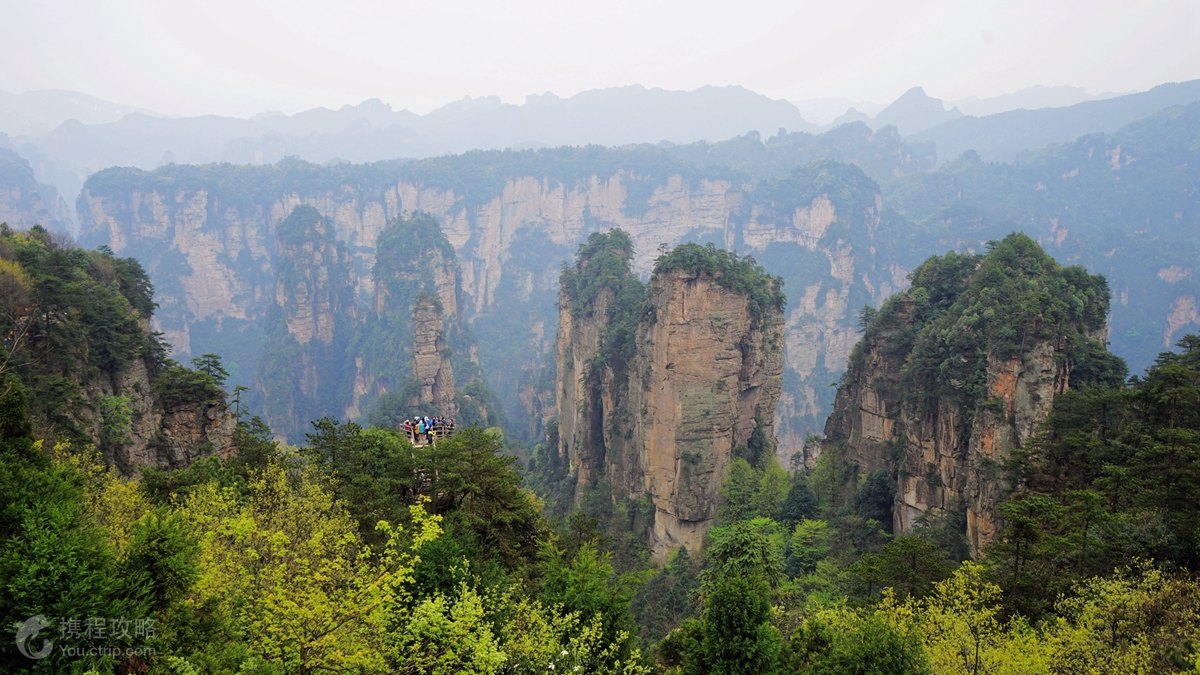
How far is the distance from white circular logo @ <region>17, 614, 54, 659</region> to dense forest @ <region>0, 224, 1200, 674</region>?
0.09ft

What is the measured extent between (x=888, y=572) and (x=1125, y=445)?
9.35m

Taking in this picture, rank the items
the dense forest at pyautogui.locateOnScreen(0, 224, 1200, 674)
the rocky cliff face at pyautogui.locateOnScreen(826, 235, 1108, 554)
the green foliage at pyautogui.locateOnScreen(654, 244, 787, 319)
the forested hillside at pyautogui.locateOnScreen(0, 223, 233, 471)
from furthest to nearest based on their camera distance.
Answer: the green foliage at pyautogui.locateOnScreen(654, 244, 787, 319), the rocky cliff face at pyautogui.locateOnScreen(826, 235, 1108, 554), the forested hillside at pyautogui.locateOnScreen(0, 223, 233, 471), the dense forest at pyautogui.locateOnScreen(0, 224, 1200, 674)

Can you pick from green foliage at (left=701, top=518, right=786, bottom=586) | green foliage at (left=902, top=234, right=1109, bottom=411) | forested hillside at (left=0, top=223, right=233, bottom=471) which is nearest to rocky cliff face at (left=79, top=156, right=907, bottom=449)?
green foliage at (left=902, top=234, right=1109, bottom=411)

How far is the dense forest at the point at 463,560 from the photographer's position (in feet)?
34.7

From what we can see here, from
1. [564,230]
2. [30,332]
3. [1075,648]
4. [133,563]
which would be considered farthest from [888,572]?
[564,230]

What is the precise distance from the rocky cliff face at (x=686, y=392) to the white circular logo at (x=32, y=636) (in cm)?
3585

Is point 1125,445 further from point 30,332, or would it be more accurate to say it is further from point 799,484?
point 30,332

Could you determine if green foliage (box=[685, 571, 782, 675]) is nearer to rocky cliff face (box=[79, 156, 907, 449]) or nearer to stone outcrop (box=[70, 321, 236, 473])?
stone outcrop (box=[70, 321, 236, 473])

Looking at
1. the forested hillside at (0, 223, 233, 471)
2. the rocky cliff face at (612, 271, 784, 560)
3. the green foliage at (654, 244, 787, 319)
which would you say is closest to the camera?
the forested hillside at (0, 223, 233, 471)

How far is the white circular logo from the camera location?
29.5 feet

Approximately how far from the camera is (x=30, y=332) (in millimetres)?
24547

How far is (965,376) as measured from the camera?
104 feet

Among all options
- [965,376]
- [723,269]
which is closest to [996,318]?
[965,376]

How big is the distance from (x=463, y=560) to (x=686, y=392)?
30.1 meters
